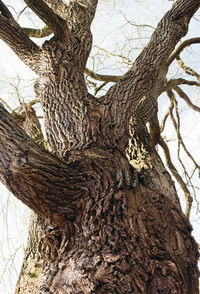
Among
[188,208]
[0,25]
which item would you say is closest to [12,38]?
[0,25]

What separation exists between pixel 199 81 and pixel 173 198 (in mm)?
2040

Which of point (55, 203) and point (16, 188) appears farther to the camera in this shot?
point (55, 203)

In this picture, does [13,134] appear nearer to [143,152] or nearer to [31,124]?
[143,152]

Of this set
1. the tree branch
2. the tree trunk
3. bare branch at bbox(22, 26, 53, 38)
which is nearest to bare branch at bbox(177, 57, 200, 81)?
the tree branch

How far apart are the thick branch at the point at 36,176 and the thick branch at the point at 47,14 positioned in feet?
3.20

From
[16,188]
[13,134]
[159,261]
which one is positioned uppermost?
[13,134]

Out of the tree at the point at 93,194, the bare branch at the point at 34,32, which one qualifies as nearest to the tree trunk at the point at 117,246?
the tree at the point at 93,194

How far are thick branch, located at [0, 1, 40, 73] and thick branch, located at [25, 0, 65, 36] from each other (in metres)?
0.27

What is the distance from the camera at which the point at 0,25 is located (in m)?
2.27

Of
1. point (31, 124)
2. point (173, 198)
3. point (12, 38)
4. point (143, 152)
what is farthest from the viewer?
→ point (31, 124)

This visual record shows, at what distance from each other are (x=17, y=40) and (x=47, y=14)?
430mm

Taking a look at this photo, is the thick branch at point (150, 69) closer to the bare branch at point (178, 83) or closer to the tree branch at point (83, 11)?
the bare branch at point (178, 83)

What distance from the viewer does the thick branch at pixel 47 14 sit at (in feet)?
6.81

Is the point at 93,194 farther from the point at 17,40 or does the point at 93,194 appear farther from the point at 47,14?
the point at 17,40
